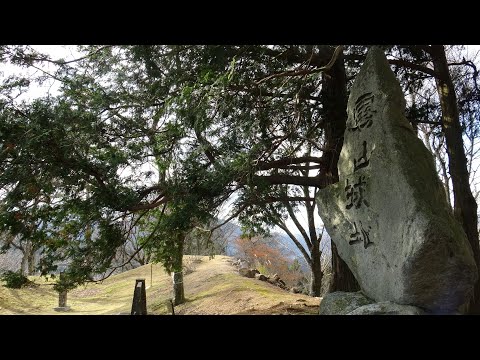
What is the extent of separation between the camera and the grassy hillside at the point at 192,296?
788 cm

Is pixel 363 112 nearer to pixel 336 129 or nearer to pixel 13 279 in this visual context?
pixel 336 129

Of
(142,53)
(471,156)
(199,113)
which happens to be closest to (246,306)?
(199,113)

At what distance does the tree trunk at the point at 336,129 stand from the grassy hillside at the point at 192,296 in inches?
32.8

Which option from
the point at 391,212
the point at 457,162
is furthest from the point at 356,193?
the point at 457,162

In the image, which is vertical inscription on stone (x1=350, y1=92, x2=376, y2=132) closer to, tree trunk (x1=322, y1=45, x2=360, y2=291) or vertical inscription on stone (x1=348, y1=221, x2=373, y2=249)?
vertical inscription on stone (x1=348, y1=221, x2=373, y2=249)

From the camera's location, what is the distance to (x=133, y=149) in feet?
17.9

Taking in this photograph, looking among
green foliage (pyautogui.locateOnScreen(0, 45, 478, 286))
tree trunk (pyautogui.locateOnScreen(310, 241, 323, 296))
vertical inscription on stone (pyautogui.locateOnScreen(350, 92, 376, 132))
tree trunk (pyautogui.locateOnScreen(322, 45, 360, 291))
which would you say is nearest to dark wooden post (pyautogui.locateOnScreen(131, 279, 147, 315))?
green foliage (pyautogui.locateOnScreen(0, 45, 478, 286))

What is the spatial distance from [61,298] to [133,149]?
805 centimetres

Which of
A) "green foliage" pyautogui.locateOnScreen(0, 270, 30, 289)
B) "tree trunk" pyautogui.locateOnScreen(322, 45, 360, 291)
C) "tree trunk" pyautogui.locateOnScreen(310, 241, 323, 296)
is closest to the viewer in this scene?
"green foliage" pyautogui.locateOnScreen(0, 270, 30, 289)

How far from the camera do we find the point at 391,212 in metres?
3.40

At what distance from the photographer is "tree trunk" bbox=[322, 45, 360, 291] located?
20.1 feet

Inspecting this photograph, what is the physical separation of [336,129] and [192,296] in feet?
22.3

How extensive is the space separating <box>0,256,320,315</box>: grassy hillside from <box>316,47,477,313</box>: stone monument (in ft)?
10.3
